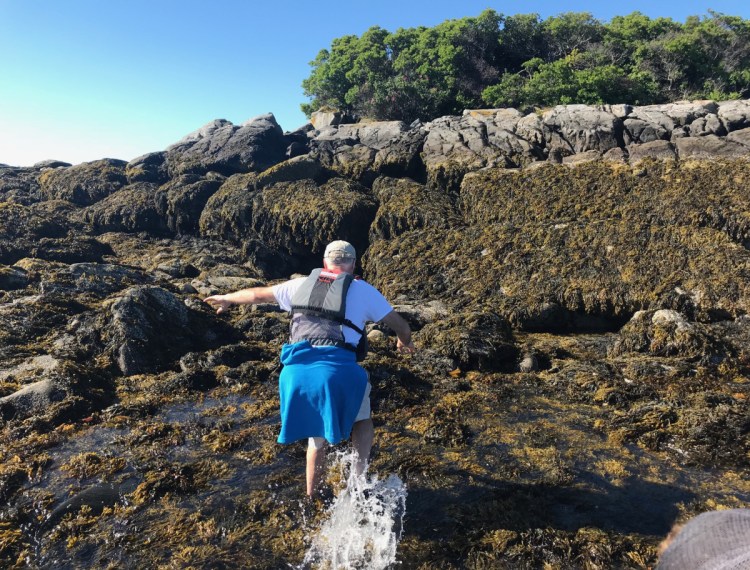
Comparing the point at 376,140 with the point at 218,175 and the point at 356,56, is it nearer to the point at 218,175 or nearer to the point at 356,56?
the point at 218,175

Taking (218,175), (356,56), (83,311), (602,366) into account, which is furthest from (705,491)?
(356,56)

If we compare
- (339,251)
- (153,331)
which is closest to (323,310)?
(339,251)

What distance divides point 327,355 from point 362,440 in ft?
3.28

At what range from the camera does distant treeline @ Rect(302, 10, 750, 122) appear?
2573cm

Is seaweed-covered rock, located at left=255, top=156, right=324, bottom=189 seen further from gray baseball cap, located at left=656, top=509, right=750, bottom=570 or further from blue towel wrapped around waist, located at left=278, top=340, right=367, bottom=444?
gray baseball cap, located at left=656, top=509, right=750, bottom=570

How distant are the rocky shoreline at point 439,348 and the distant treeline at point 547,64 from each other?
35.2 ft

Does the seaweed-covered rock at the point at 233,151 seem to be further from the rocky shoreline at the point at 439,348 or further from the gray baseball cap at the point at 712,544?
the gray baseball cap at the point at 712,544

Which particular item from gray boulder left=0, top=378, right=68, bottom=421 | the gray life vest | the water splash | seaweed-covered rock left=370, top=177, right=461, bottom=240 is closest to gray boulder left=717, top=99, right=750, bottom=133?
seaweed-covered rock left=370, top=177, right=461, bottom=240

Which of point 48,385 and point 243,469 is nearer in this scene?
point 243,469

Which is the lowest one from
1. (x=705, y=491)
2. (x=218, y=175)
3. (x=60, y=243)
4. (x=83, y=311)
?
(x=705, y=491)

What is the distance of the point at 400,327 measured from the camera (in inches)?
171

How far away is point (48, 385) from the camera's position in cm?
672

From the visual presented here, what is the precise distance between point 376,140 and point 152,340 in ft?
48.0

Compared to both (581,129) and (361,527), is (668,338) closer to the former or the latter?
(361,527)
